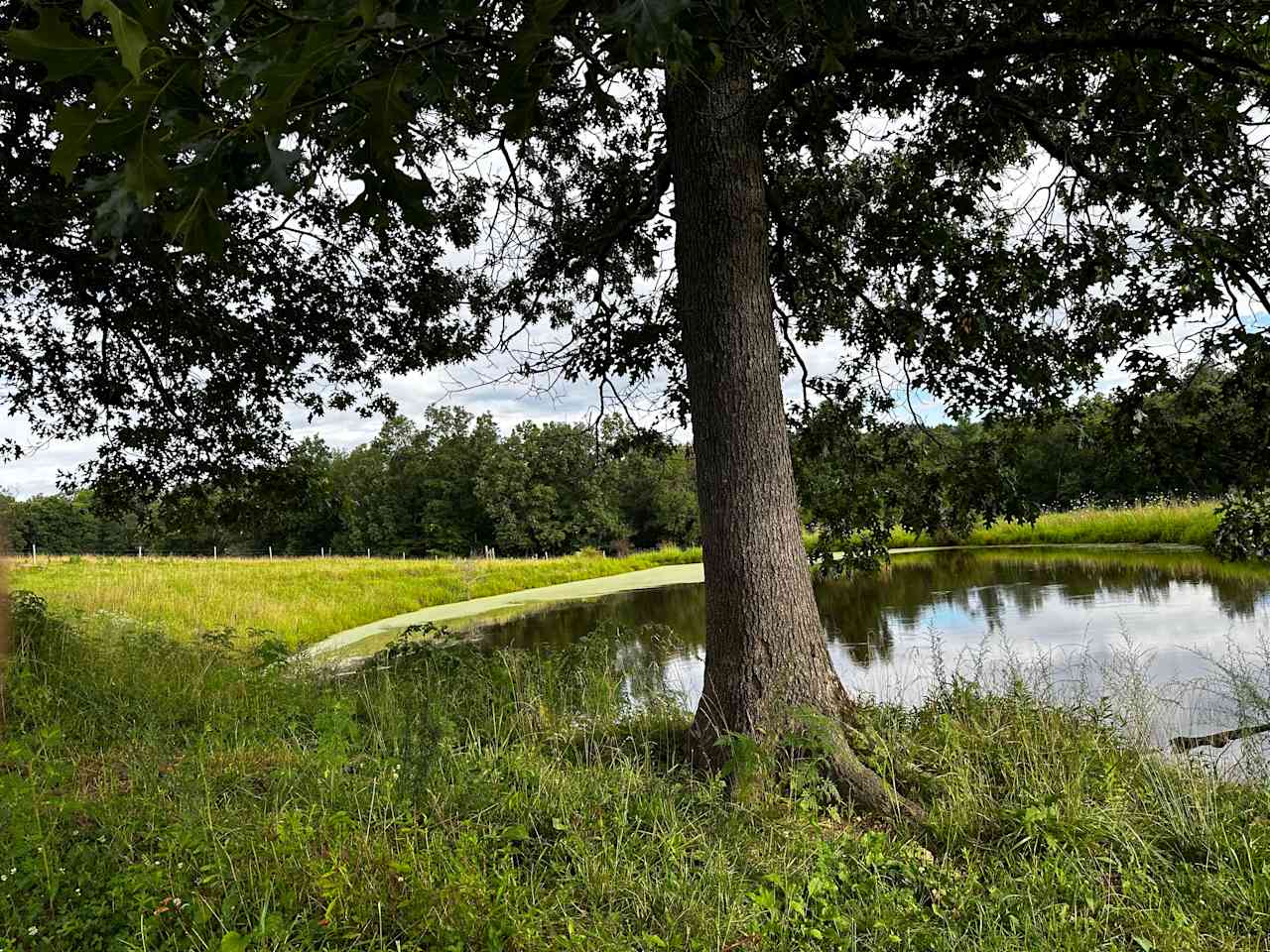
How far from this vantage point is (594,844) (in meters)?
2.60

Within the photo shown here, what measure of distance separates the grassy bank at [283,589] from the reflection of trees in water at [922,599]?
10.7ft

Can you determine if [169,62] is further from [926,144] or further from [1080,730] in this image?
[926,144]

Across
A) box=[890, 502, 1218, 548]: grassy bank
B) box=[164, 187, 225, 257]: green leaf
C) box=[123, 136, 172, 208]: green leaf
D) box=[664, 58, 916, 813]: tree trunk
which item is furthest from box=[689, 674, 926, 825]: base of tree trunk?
box=[890, 502, 1218, 548]: grassy bank

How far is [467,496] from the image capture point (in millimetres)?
48812

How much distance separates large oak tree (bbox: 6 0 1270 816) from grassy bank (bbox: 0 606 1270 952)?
0.48m

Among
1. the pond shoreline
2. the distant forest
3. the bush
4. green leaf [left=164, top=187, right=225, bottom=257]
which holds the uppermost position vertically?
green leaf [left=164, top=187, right=225, bottom=257]

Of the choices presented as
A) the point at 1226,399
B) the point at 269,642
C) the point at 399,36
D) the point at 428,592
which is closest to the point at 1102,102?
the point at 1226,399

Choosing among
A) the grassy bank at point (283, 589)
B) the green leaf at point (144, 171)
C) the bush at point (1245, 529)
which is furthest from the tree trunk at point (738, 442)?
the grassy bank at point (283, 589)

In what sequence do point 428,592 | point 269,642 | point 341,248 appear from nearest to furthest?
point 269,642
point 341,248
point 428,592

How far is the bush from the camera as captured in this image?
13.7 feet

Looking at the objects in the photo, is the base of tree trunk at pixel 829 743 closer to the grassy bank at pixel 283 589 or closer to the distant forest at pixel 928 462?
the distant forest at pixel 928 462

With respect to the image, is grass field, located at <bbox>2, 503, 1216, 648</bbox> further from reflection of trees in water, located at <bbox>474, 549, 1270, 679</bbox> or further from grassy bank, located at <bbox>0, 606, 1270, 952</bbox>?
grassy bank, located at <bbox>0, 606, 1270, 952</bbox>

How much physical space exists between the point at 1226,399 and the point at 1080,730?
1.92 meters

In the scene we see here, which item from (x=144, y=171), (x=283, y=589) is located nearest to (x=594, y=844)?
(x=144, y=171)
